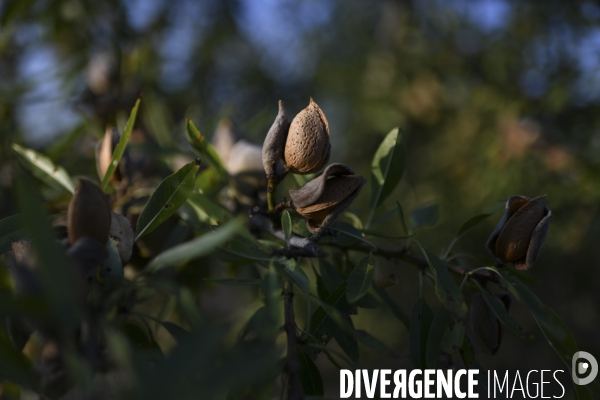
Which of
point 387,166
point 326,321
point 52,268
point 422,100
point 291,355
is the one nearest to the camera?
point 52,268

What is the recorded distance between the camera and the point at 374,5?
259 centimetres

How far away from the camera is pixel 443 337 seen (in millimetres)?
466

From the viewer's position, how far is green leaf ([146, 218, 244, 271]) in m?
0.33

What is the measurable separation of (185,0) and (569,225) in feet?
4.40

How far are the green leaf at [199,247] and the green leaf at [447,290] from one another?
0.19m

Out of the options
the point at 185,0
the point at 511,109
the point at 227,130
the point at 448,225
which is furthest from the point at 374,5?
the point at 227,130

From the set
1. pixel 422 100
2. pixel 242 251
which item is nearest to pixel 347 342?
pixel 242 251

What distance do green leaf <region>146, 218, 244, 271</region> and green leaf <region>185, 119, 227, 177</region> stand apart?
0.61 ft

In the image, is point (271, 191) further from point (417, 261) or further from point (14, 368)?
point (14, 368)

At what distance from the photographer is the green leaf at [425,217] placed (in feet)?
2.02

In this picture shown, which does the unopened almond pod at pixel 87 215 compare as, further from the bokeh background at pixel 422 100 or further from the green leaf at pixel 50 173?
the bokeh background at pixel 422 100

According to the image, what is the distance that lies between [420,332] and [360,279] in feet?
0.27

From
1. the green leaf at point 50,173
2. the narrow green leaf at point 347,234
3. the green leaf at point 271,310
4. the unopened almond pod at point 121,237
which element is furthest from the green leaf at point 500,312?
the green leaf at point 50,173

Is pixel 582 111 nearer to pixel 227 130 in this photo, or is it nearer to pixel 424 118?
pixel 424 118
